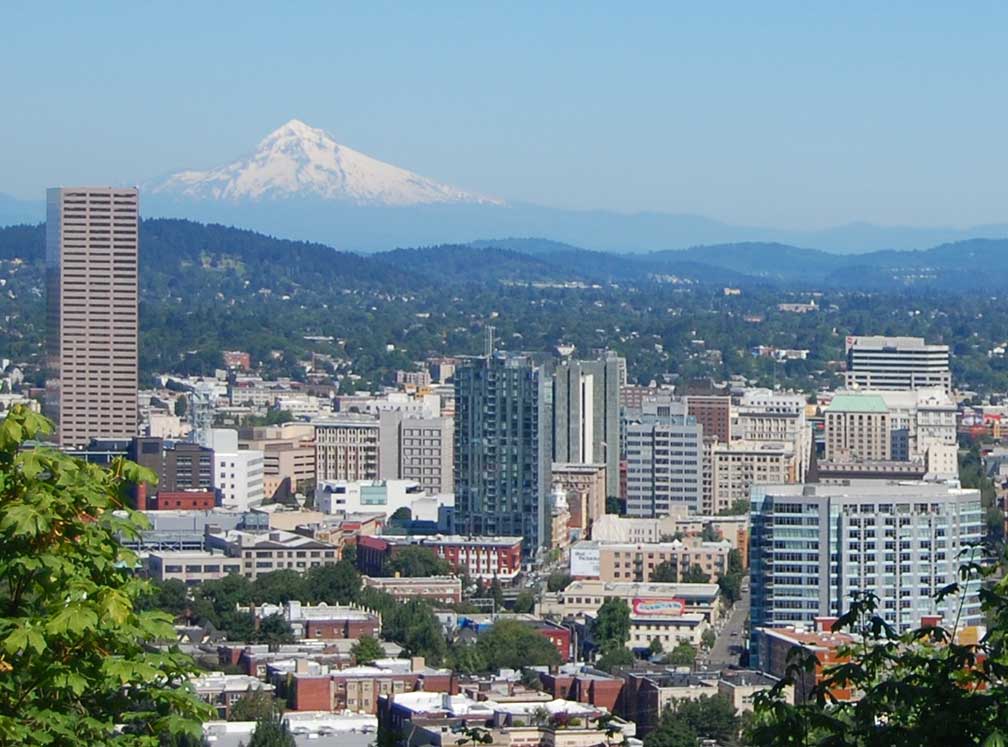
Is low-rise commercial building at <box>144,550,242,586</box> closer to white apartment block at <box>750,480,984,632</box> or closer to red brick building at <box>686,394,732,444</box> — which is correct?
white apartment block at <box>750,480,984,632</box>

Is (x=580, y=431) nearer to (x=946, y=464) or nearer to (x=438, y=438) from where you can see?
(x=438, y=438)

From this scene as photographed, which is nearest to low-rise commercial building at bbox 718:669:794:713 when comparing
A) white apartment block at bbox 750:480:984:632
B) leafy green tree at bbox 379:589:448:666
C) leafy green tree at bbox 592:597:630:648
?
white apartment block at bbox 750:480:984:632

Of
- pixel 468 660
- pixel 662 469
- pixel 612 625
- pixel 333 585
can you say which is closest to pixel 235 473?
pixel 662 469

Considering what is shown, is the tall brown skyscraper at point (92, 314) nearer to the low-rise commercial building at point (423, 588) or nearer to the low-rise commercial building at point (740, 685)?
the low-rise commercial building at point (423, 588)

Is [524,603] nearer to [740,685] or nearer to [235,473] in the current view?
[740,685]

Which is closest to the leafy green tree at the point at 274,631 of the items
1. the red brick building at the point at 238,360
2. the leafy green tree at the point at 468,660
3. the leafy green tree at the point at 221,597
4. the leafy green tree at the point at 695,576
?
the leafy green tree at the point at 221,597

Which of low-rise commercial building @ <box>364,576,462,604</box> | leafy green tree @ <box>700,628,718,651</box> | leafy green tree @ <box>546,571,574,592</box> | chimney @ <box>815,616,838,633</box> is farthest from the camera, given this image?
leafy green tree @ <box>546,571,574,592</box>
